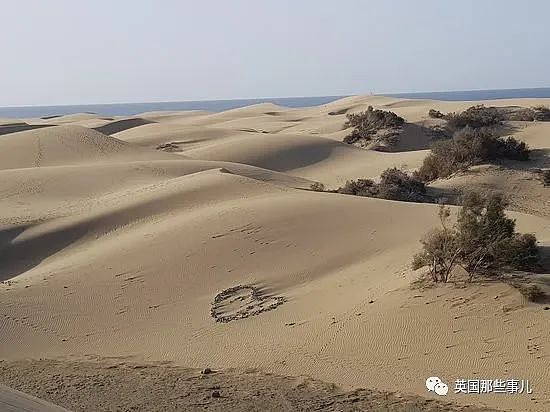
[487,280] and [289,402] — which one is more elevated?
[487,280]

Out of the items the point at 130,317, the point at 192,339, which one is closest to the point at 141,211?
the point at 130,317

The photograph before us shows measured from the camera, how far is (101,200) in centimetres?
1725

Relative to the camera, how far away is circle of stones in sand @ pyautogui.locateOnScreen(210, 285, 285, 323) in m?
9.31

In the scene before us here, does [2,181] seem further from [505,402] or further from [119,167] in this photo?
[505,402]

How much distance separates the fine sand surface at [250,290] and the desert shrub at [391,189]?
4.16 ft

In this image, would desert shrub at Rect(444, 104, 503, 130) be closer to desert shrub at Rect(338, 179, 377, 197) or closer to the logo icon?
desert shrub at Rect(338, 179, 377, 197)

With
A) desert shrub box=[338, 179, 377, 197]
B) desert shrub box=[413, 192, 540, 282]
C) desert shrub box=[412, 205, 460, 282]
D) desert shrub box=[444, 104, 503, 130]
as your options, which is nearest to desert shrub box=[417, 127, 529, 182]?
desert shrub box=[338, 179, 377, 197]

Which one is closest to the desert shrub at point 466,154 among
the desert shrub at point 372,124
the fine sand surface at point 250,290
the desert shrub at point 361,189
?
the fine sand surface at point 250,290

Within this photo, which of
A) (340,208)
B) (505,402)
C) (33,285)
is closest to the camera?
(505,402)

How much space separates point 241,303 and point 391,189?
330 inches

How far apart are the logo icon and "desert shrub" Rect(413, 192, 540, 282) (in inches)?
83.2

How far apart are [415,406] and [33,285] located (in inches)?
289

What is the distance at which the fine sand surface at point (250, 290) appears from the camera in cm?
729

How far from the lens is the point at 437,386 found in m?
6.67
